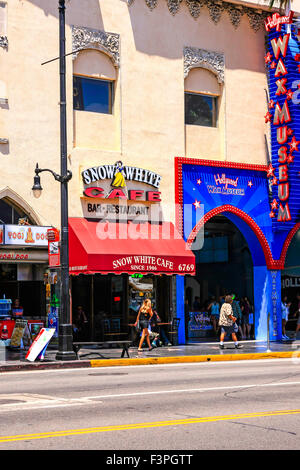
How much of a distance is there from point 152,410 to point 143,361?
10.3m

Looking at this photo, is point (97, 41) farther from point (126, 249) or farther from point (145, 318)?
point (145, 318)

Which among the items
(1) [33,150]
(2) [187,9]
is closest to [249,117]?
(2) [187,9]

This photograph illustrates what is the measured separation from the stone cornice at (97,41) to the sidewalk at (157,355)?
32.9 feet

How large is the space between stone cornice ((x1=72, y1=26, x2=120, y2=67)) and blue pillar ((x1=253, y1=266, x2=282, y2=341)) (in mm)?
10220

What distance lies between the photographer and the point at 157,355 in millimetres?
22953

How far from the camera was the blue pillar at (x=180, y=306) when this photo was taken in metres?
27.5

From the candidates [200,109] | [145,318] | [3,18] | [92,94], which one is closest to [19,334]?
[145,318]

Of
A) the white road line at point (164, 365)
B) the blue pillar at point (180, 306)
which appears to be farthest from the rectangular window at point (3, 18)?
the white road line at point (164, 365)

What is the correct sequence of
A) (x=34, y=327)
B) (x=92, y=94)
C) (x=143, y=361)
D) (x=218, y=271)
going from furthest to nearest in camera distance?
1. (x=218, y=271)
2. (x=92, y=94)
3. (x=34, y=327)
4. (x=143, y=361)

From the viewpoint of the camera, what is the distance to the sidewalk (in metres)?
20.1

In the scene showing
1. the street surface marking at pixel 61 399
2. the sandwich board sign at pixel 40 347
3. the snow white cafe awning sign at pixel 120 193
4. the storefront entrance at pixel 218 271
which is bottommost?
the street surface marking at pixel 61 399

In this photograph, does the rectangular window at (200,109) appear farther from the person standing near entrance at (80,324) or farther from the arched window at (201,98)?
the person standing near entrance at (80,324)

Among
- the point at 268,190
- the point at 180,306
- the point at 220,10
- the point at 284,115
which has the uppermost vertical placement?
the point at 220,10

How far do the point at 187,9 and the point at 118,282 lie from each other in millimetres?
10657
